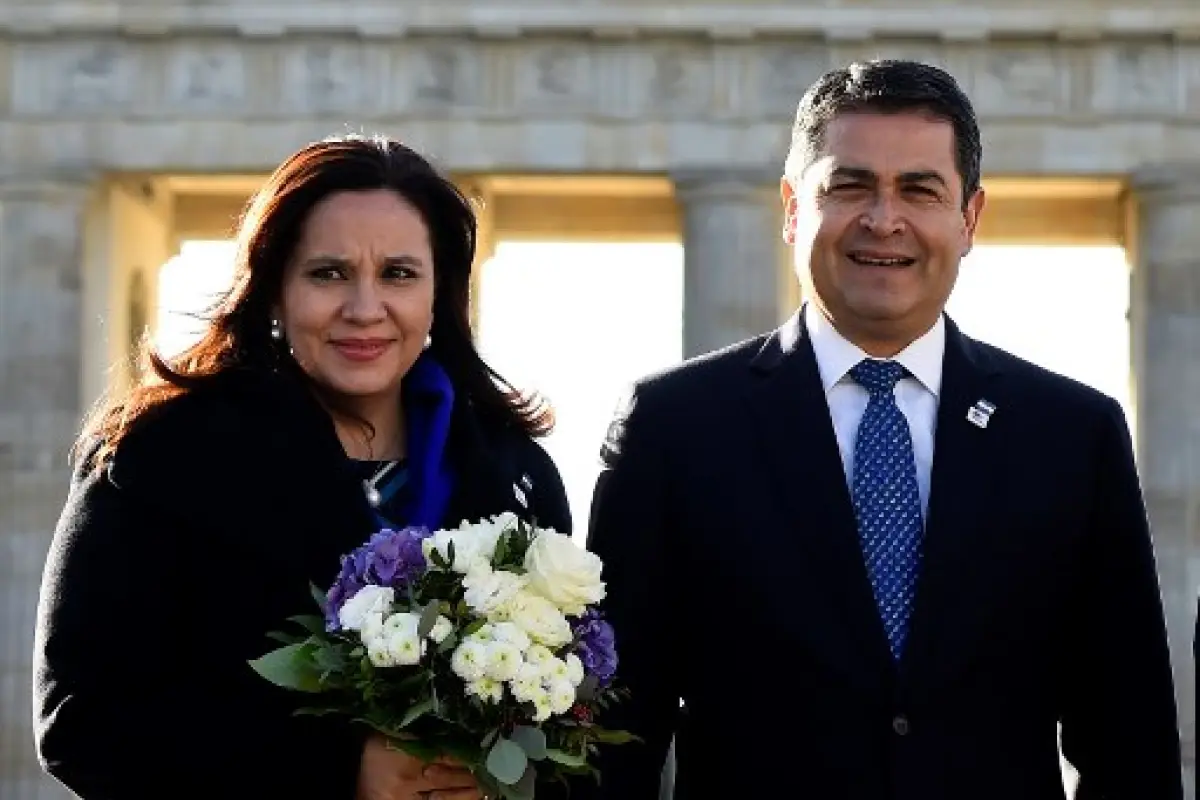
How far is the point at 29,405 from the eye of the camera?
4459cm

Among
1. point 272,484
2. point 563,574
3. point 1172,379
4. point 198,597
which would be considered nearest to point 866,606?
point 563,574

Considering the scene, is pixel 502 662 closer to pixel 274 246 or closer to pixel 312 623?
pixel 312 623

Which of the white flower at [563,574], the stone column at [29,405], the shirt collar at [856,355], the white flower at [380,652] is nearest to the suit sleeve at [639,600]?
the shirt collar at [856,355]

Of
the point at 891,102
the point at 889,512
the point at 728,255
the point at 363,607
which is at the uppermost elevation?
the point at 728,255

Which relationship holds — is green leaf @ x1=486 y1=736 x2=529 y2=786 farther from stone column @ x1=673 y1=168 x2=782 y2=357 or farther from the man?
stone column @ x1=673 y1=168 x2=782 y2=357

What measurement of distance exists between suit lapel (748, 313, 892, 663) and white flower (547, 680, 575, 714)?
56.2 inches

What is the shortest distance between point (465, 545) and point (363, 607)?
393 millimetres

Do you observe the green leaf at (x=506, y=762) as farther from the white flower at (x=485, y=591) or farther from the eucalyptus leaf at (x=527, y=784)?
the white flower at (x=485, y=591)

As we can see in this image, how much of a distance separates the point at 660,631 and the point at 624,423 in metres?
0.77

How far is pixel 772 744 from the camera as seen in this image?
33.1ft

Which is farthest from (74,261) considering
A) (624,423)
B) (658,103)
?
(624,423)

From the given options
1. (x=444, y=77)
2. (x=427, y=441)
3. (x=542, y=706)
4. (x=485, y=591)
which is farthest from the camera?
(x=444, y=77)

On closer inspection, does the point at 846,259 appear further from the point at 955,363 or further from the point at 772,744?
the point at 772,744

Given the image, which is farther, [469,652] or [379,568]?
[379,568]
